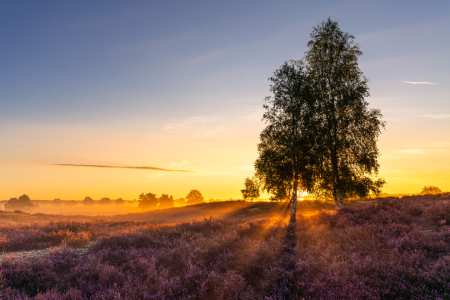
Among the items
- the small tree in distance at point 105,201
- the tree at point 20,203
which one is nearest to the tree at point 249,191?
the tree at point 20,203

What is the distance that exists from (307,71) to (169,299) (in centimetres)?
2103

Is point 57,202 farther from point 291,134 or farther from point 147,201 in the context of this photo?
point 291,134

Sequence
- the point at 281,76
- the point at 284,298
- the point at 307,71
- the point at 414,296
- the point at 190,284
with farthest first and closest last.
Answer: the point at 307,71, the point at 281,76, the point at 190,284, the point at 284,298, the point at 414,296

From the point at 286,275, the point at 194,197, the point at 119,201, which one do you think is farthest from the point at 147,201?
the point at 286,275

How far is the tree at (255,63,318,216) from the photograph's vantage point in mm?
18438

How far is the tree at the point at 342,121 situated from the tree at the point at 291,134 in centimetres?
141

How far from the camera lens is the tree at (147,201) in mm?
94688

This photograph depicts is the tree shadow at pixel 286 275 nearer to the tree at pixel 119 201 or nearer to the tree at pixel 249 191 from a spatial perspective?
the tree at pixel 249 191

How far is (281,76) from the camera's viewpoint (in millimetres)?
19531

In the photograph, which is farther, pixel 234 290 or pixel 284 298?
pixel 234 290

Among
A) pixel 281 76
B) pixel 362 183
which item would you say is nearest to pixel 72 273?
pixel 281 76

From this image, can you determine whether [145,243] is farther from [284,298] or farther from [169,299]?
[284,298]

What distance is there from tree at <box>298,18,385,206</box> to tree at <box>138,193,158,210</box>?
86.5 metres

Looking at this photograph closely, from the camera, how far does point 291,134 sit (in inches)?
730
